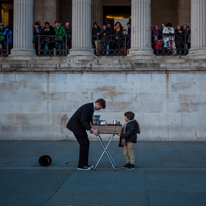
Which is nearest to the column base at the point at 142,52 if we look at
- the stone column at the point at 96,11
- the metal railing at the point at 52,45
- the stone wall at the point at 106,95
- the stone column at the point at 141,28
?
the stone column at the point at 141,28

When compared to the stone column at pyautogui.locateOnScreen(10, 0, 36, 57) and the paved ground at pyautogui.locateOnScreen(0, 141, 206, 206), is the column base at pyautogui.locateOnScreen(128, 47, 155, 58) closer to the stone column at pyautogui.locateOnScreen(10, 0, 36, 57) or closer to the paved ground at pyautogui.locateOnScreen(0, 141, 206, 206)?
the stone column at pyautogui.locateOnScreen(10, 0, 36, 57)

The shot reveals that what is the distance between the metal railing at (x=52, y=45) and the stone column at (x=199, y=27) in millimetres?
6255

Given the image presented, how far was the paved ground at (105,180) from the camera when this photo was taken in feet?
19.4

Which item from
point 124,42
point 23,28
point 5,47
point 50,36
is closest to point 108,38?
point 124,42

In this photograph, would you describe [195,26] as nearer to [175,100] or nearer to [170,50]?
[170,50]

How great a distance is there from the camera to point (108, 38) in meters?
17.0

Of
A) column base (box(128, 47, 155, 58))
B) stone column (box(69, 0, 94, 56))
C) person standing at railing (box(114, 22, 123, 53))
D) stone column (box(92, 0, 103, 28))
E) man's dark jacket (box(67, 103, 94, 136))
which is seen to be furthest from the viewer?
stone column (box(92, 0, 103, 28))

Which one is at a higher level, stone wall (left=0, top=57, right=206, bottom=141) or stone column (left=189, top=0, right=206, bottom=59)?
stone column (left=189, top=0, right=206, bottom=59)

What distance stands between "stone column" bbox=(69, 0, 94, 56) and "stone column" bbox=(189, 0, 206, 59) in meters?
5.00

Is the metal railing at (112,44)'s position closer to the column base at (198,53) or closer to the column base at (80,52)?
the column base at (80,52)

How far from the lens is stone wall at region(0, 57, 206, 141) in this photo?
50.3ft

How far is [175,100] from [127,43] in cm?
412

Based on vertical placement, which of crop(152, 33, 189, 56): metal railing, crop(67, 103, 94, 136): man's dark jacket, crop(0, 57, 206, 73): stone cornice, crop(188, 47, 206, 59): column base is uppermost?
crop(152, 33, 189, 56): metal railing

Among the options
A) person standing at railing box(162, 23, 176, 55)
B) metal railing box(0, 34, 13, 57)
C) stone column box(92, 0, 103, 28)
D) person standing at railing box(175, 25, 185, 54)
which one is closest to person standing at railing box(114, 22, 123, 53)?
person standing at railing box(162, 23, 176, 55)
